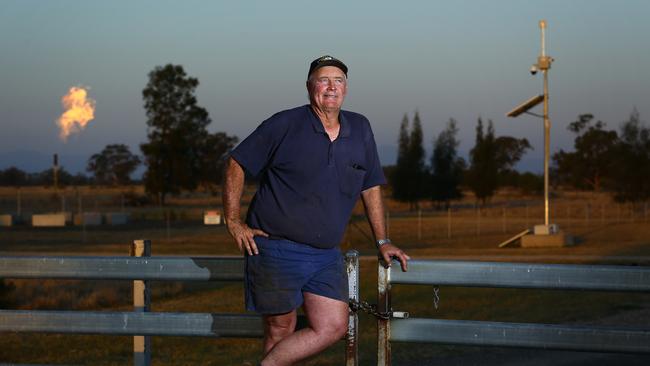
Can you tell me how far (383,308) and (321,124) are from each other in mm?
1024

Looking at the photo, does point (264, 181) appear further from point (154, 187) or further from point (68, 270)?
point (154, 187)

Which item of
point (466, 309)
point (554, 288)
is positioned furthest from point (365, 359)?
point (466, 309)

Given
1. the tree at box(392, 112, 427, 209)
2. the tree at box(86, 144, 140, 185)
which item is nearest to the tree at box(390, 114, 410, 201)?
the tree at box(392, 112, 427, 209)

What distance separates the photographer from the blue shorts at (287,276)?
16.4 feet

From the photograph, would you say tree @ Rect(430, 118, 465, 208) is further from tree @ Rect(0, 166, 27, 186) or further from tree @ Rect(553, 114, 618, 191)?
tree @ Rect(0, 166, 27, 186)

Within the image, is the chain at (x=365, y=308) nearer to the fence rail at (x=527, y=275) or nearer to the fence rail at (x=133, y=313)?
the fence rail at (x=527, y=275)

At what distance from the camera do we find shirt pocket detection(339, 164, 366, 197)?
508 cm

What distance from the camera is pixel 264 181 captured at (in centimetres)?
510

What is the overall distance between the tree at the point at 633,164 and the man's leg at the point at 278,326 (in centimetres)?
4570

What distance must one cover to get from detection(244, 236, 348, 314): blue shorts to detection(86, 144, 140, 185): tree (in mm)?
114555

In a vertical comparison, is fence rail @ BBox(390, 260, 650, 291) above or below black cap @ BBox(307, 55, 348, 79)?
below

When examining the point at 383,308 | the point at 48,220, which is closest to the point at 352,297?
the point at 383,308

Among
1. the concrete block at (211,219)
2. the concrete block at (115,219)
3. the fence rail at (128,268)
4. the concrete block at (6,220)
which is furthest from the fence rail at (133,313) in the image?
the concrete block at (6,220)

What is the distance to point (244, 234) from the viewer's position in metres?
5.01
